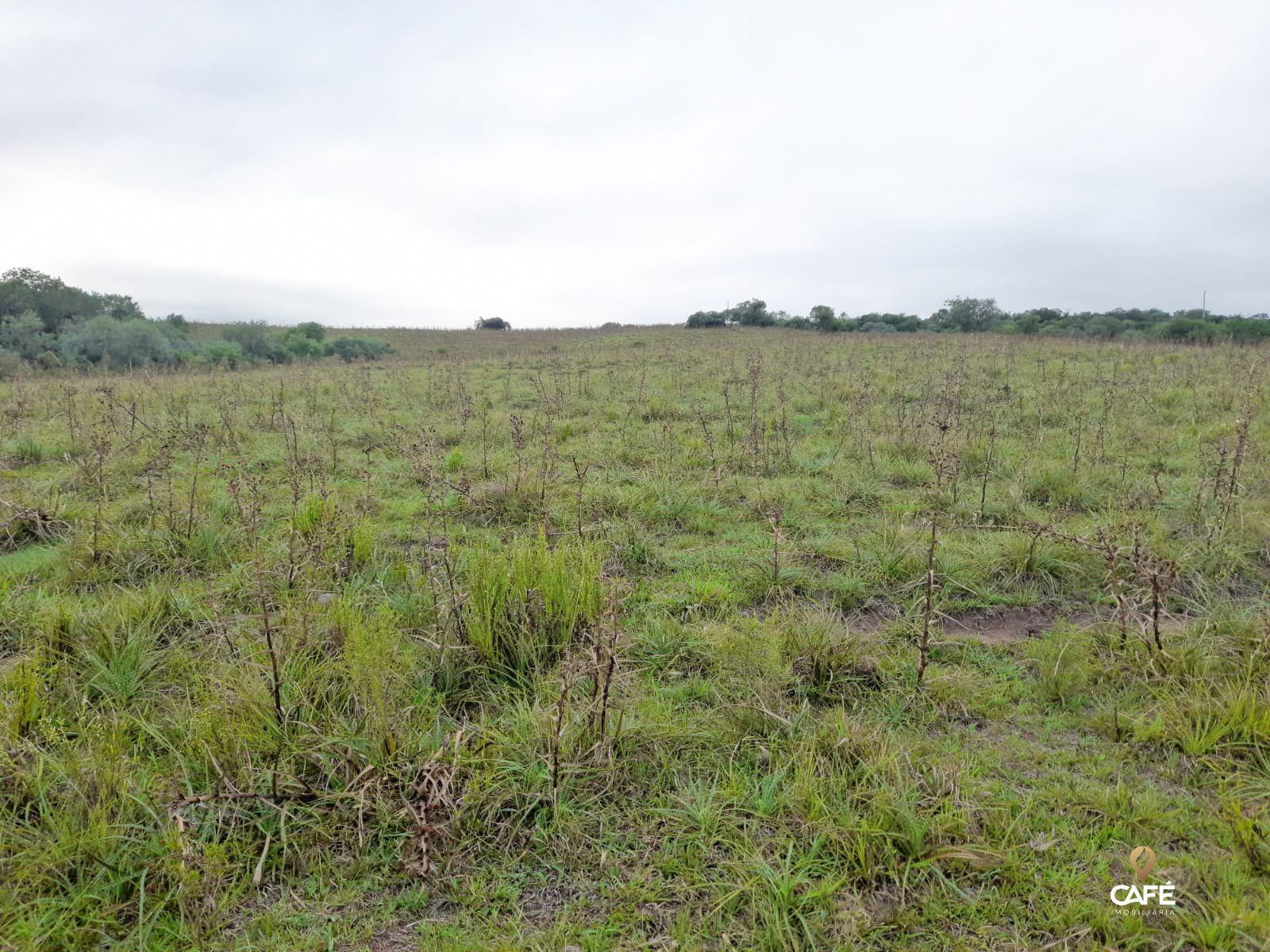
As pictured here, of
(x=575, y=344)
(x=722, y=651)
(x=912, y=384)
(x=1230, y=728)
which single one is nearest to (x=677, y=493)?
(x=722, y=651)

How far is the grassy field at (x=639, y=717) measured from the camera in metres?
2.06

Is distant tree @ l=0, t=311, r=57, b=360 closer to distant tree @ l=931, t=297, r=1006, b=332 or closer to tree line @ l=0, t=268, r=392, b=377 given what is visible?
tree line @ l=0, t=268, r=392, b=377

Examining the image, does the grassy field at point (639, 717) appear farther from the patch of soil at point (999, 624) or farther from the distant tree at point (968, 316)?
the distant tree at point (968, 316)

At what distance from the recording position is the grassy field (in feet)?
6.75

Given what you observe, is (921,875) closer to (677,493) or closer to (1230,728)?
(1230,728)

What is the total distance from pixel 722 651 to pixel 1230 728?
6.73ft

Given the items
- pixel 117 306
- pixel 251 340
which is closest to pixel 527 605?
pixel 251 340

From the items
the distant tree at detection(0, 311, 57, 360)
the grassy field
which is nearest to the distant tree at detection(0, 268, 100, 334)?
the distant tree at detection(0, 311, 57, 360)

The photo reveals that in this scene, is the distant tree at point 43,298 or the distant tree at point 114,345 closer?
the distant tree at point 114,345

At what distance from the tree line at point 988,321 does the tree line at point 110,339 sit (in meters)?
22.2

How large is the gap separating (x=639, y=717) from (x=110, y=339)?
25.7 m

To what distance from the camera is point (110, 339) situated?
21.6 m

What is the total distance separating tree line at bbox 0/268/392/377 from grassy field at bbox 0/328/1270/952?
57.6 feet

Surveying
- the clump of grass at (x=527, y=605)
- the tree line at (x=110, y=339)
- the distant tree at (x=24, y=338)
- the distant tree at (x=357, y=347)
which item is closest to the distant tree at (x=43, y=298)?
the tree line at (x=110, y=339)
